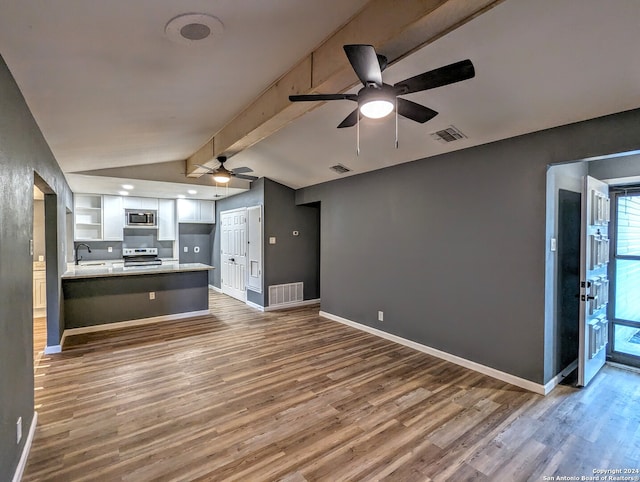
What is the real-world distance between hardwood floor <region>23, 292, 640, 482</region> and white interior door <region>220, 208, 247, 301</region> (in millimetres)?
3001

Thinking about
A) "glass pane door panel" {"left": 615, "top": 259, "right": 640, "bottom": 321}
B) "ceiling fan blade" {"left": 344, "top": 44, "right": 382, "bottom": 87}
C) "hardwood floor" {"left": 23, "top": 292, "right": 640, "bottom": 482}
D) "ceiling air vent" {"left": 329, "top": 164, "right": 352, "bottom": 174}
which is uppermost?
"ceiling air vent" {"left": 329, "top": 164, "right": 352, "bottom": 174}

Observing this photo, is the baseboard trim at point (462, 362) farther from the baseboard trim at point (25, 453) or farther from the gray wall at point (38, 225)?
the gray wall at point (38, 225)

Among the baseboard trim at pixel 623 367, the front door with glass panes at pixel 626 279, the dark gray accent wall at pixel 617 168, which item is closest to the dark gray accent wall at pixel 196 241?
the dark gray accent wall at pixel 617 168

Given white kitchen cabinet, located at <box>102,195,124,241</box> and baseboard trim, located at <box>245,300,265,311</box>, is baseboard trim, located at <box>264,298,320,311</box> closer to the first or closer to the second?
baseboard trim, located at <box>245,300,265,311</box>

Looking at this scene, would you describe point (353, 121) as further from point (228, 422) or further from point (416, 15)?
point (228, 422)

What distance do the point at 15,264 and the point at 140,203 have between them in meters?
5.76

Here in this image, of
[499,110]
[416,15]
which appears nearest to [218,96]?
[416,15]

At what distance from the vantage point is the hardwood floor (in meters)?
2.08

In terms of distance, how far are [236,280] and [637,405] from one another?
6557 millimetres

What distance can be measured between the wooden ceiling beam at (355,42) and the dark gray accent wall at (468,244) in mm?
1916

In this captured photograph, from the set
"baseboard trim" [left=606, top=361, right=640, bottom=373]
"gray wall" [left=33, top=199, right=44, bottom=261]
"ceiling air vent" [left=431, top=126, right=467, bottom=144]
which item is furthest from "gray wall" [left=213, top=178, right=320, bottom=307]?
"baseboard trim" [left=606, top=361, right=640, bottom=373]

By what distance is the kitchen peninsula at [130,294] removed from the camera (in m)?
4.81

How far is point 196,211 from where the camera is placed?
7906 millimetres

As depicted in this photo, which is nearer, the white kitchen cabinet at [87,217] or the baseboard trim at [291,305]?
the baseboard trim at [291,305]
